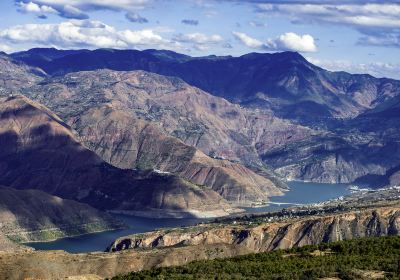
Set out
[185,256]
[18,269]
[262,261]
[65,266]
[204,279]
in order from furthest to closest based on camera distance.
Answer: [185,256] → [65,266] → [18,269] → [262,261] → [204,279]

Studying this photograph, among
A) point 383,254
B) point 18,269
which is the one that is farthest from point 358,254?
point 18,269

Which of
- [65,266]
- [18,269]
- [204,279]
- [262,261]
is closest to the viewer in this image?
[204,279]

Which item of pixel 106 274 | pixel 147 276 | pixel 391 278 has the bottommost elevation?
pixel 106 274

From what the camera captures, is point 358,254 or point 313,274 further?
point 358,254

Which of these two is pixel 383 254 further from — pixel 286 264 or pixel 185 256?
pixel 185 256

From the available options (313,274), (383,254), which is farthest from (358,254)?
(313,274)

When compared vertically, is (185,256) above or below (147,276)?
below

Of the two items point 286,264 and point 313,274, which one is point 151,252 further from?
point 313,274
